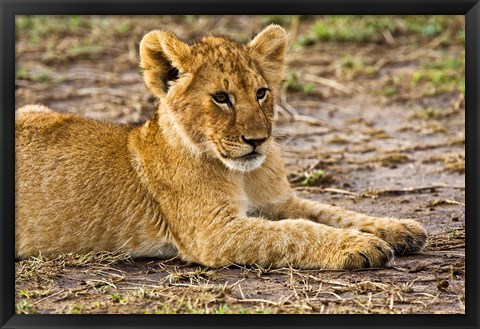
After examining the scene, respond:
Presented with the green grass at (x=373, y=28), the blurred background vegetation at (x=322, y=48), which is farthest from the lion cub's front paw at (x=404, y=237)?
the green grass at (x=373, y=28)

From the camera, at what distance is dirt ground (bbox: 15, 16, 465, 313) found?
4738 millimetres

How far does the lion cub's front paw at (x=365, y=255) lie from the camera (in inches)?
199

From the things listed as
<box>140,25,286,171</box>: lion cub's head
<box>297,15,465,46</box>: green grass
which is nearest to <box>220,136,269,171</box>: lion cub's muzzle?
<box>140,25,286,171</box>: lion cub's head

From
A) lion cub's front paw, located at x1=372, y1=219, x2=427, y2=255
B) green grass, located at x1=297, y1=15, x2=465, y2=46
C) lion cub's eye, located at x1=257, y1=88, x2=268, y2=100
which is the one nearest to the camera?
lion cub's eye, located at x1=257, y1=88, x2=268, y2=100

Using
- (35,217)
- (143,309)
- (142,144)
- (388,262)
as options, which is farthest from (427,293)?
(35,217)

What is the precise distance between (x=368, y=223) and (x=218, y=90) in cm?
125

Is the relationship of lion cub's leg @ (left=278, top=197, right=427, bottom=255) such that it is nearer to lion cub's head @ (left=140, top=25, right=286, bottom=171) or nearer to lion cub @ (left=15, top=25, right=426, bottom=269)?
lion cub @ (left=15, top=25, right=426, bottom=269)

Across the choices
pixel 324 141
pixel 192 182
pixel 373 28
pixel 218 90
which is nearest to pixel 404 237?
pixel 192 182

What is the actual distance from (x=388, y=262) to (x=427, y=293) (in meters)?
0.42

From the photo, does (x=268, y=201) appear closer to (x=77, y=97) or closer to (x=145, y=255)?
(x=145, y=255)

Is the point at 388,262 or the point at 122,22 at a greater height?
the point at 122,22

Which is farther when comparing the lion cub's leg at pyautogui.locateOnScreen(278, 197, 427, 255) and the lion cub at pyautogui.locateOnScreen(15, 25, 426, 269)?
the lion cub's leg at pyautogui.locateOnScreen(278, 197, 427, 255)

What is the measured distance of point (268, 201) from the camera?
232 inches

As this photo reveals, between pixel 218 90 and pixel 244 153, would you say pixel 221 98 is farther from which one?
pixel 244 153
